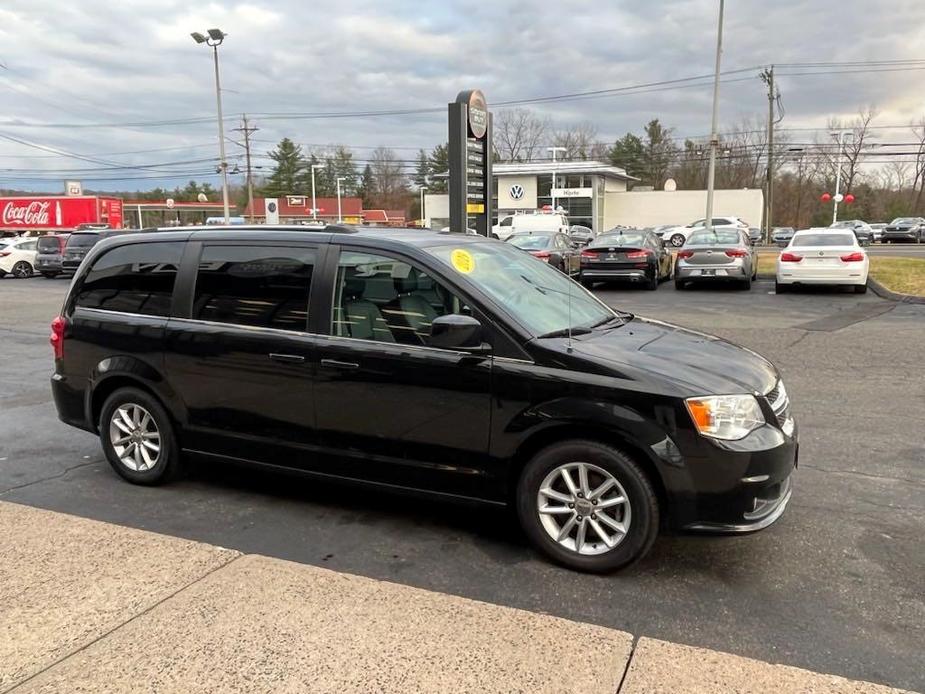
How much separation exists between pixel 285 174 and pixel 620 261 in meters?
94.2

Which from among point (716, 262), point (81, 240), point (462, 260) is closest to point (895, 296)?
point (716, 262)

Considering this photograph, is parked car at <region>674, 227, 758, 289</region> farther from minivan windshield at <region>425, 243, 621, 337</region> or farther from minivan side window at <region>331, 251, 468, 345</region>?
minivan side window at <region>331, 251, 468, 345</region>

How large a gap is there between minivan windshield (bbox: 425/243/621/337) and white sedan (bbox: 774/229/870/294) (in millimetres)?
12353

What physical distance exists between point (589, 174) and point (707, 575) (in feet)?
185

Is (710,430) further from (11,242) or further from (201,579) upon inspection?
(11,242)

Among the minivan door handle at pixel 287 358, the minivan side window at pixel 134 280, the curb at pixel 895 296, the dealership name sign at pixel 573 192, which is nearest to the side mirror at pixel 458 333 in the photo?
the minivan door handle at pixel 287 358

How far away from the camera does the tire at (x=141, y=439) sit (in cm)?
470

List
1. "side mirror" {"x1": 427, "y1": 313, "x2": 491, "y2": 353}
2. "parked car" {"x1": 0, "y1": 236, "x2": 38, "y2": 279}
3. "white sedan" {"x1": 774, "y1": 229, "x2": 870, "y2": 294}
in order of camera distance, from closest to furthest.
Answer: "side mirror" {"x1": 427, "y1": 313, "x2": 491, "y2": 353} < "white sedan" {"x1": 774, "y1": 229, "x2": 870, "y2": 294} < "parked car" {"x1": 0, "y1": 236, "x2": 38, "y2": 279}

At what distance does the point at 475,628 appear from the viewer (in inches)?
118

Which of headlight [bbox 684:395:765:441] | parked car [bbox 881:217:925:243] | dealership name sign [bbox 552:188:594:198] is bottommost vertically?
headlight [bbox 684:395:765:441]

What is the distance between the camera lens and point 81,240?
25500mm

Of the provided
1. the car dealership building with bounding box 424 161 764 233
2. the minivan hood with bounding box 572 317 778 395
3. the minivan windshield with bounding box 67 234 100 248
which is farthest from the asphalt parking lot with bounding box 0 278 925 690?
the car dealership building with bounding box 424 161 764 233

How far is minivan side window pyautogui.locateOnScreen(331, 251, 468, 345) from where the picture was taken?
12.9ft

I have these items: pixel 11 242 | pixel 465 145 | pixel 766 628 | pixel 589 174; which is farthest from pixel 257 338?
pixel 589 174
